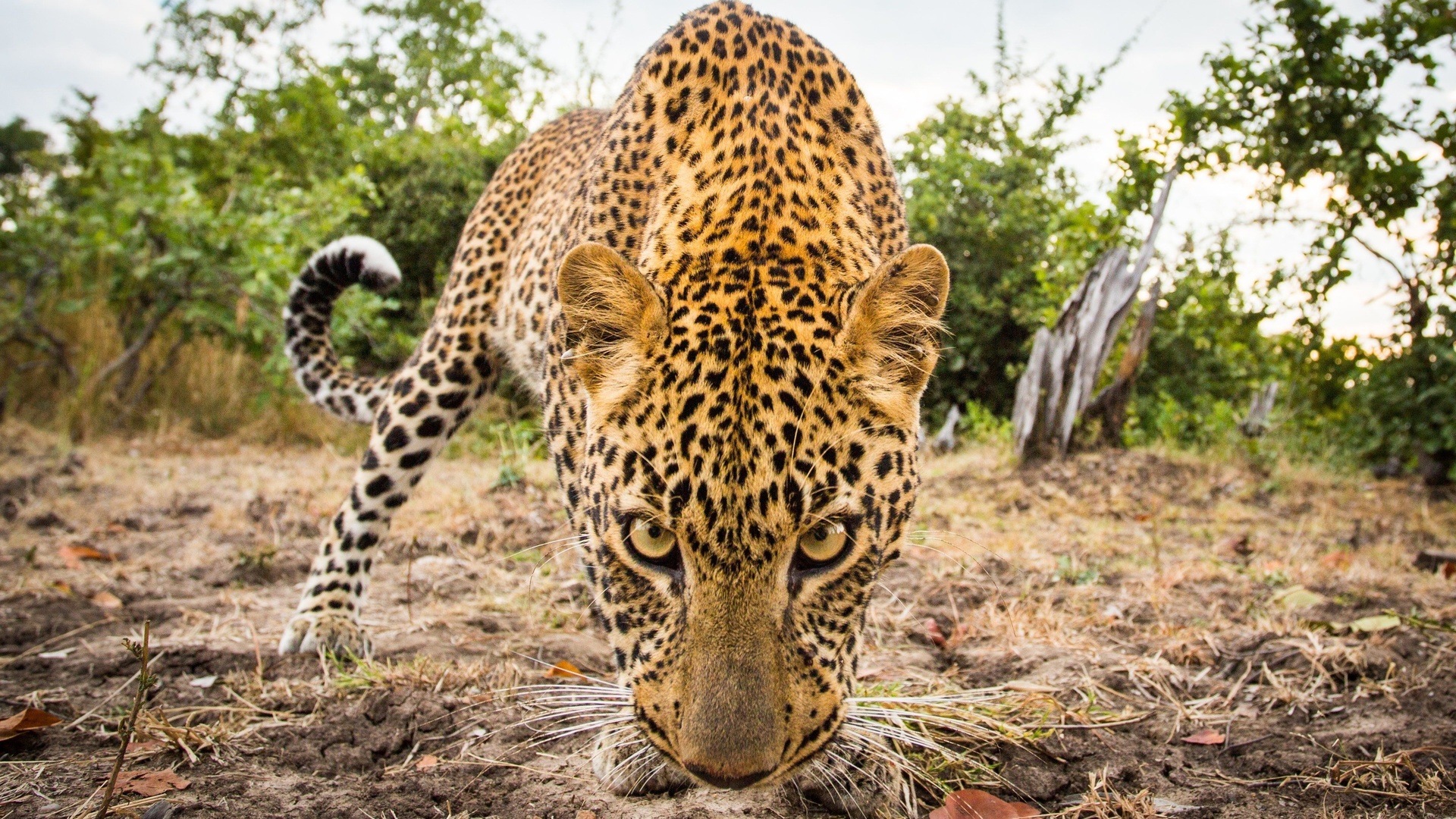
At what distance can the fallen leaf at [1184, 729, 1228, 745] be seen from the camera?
2908mm

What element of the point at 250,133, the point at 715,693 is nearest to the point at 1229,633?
the point at 715,693

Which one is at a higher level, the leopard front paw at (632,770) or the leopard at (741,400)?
the leopard at (741,400)

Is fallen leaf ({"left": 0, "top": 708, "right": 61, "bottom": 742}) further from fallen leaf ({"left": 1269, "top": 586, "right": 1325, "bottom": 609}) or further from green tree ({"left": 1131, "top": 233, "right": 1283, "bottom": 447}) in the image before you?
green tree ({"left": 1131, "top": 233, "right": 1283, "bottom": 447})

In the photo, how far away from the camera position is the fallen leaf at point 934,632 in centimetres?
386

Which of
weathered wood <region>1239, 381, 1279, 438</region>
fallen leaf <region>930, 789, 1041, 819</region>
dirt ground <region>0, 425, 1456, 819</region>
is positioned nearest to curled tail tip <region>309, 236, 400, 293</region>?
dirt ground <region>0, 425, 1456, 819</region>

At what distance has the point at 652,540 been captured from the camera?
89.2 inches

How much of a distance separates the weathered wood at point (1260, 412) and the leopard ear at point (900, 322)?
8.86 meters

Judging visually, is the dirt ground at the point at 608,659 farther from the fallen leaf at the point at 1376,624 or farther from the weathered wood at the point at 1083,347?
the weathered wood at the point at 1083,347

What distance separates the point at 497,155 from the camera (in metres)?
13.3

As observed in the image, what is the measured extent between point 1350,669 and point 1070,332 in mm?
5400

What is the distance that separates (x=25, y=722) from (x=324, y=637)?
110 centimetres

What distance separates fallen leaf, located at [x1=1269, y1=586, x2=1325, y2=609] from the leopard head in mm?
2750

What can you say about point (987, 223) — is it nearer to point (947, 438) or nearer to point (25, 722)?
point (947, 438)

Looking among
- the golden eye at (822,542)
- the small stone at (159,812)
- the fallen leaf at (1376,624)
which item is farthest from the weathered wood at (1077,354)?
the small stone at (159,812)
